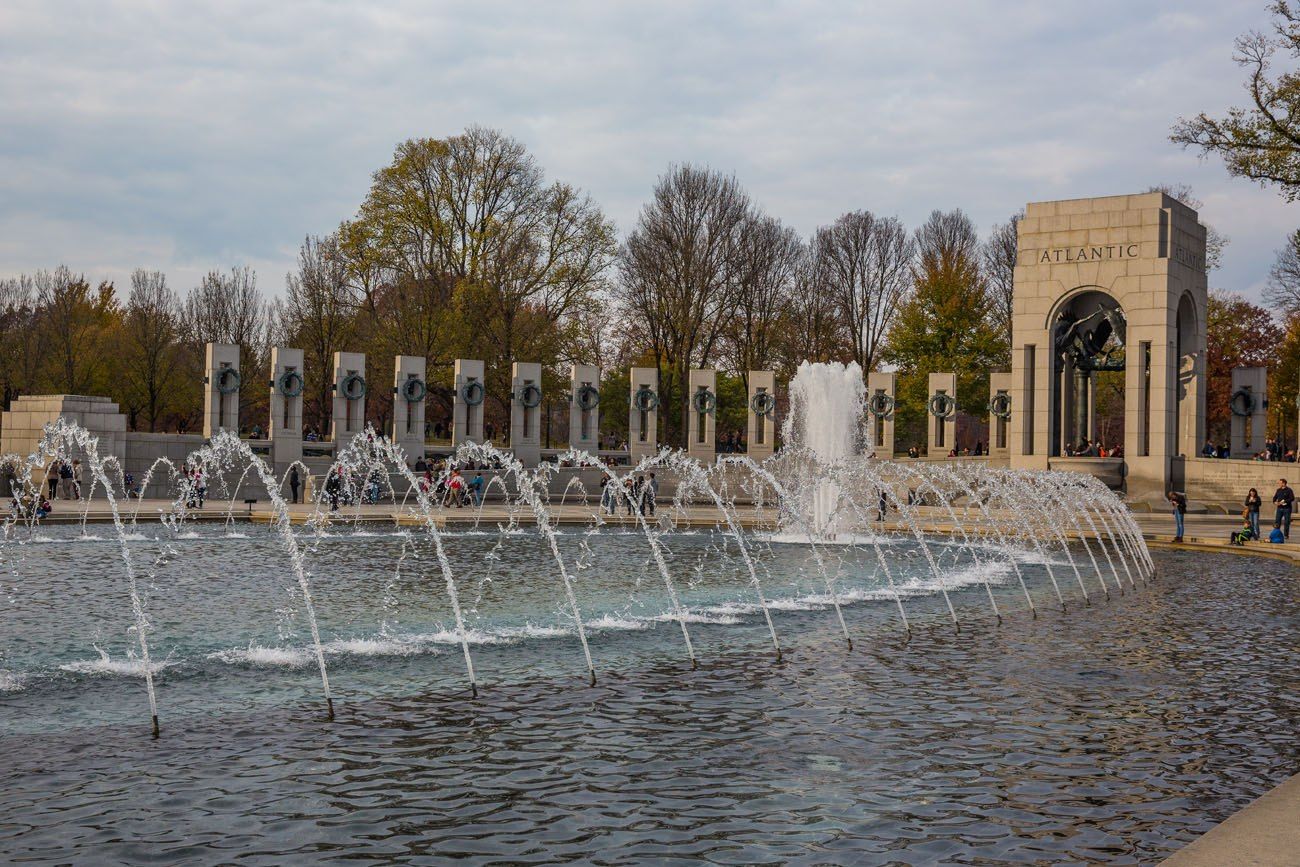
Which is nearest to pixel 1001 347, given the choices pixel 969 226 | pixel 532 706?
pixel 969 226

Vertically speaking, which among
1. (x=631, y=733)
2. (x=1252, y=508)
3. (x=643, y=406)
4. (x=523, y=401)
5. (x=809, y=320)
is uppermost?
(x=809, y=320)

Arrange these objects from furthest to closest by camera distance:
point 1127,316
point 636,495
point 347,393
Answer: point 347,393 < point 1127,316 < point 636,495

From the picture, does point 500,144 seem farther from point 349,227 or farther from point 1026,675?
point 1026,675

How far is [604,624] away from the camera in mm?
14172

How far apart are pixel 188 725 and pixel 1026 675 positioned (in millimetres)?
7776

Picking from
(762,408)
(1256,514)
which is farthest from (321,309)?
(1256,514)

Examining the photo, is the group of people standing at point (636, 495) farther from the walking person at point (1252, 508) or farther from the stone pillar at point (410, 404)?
the walking person at point (1252, 508)

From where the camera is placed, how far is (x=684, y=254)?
59.1 meters

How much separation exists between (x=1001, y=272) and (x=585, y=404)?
104 feet

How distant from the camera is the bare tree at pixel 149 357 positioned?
5803 centimetres

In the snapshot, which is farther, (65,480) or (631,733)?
(65,480)

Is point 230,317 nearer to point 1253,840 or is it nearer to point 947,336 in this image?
point 947,336

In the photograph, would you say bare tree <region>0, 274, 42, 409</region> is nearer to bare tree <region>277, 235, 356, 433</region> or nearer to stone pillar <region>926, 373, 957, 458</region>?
bare tree <region>277, 235, 356, 433</region>

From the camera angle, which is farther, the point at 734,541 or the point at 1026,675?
the point at 734,541
